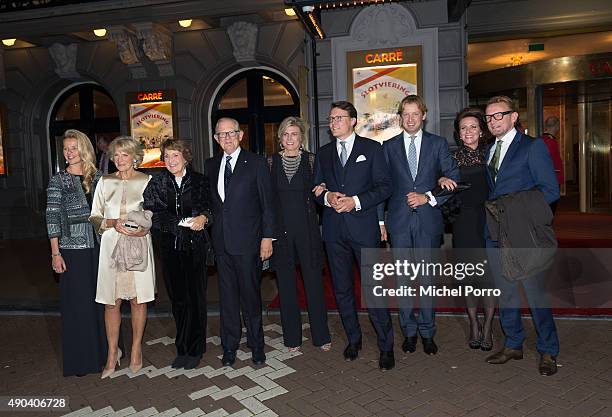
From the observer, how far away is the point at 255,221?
416 centimetres

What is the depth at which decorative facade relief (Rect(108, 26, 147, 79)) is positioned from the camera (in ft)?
34.4

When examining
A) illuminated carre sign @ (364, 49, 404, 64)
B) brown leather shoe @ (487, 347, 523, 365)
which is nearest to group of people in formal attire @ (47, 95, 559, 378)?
brown leather shoe @ (487, 347, 523, 365)

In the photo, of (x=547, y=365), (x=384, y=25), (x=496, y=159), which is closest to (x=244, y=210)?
(x=496, y=159)

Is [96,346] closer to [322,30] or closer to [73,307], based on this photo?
[73,307]

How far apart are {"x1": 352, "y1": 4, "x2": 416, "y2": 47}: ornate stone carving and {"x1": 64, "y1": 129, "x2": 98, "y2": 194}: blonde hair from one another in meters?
6.14

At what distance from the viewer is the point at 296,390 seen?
12.2 ft

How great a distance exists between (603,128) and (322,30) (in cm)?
781

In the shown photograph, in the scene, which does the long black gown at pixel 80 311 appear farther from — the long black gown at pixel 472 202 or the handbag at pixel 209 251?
the long black gown at pixel 472 202

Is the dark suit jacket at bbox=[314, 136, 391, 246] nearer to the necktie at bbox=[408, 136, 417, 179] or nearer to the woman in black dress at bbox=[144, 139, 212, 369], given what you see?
the necktie at bbox=[408, 136, 417, 179]

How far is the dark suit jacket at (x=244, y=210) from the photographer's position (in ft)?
13.4

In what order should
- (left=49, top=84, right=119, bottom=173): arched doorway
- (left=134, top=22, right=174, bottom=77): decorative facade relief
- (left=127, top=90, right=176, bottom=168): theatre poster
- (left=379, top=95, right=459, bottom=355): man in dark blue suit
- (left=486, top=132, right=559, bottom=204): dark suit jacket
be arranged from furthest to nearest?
(left=49, top=84, right=119, bottom=173): arched doorway < (left=127, top=90, right=176, bottom=168): theatre poster < (left=134, top=22, right=174, bottom=77): decorative facade relief < (left=379, top=95, right=459, bottom=355): man in dark blue suit < (left=486, top=132, right=559, bottom=204): dark suit jacket

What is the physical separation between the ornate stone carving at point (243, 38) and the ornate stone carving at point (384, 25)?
8.74 feet

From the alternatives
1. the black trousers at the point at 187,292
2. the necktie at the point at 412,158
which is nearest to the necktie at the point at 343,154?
the necktie at the point at 412,158

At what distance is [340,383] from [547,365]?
1.55 meters
